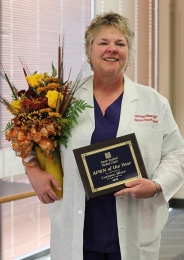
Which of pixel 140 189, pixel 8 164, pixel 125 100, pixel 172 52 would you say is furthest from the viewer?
pixel 172 52

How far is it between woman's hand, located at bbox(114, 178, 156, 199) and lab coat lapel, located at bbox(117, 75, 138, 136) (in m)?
0.23

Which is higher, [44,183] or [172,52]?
[172,52]

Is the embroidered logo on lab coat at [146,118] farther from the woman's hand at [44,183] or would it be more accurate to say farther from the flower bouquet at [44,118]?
the woman's hand at [44,183]

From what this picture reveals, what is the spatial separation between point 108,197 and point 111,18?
798 millimetres

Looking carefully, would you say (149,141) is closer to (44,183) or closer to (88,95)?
(88,95)

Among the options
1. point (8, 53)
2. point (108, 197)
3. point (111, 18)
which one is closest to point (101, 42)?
point (111, 18)

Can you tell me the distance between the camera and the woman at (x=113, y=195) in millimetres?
1834

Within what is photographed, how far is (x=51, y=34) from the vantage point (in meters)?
3.83

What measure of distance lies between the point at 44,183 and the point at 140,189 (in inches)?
16.4

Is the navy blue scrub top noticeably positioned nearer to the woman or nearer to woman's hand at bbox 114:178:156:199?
the woman

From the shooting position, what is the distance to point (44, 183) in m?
1.85

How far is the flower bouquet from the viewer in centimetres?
175

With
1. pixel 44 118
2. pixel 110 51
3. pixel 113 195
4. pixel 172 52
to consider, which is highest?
pixel 172 52

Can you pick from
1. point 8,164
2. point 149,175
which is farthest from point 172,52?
point 149,175
